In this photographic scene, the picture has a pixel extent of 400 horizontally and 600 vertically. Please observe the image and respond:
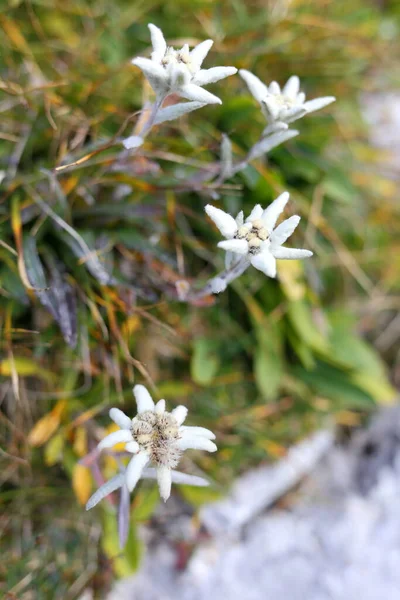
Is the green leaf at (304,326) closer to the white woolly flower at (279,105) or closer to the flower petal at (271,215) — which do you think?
the white woolly flower at (279,105)

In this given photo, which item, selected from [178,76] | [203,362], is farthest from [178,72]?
[203,362]

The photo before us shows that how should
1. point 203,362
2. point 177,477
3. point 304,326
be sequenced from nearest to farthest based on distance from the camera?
point 177,477 < point 203,362 < point 304,326

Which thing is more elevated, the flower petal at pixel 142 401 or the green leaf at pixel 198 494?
the green leaf at pixel 198 494

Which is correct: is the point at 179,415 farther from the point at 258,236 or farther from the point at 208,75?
the point at 208,75

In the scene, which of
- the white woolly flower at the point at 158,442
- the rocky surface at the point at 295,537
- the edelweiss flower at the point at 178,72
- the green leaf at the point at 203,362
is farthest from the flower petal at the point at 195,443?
the rocky surface at the point at 295,537

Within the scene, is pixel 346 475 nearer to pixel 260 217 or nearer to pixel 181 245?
pixel 181 245

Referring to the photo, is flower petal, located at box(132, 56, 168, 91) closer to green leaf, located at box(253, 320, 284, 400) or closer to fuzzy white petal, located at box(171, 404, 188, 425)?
fuzzy white petal, located at box(171, 404, 188, 425)

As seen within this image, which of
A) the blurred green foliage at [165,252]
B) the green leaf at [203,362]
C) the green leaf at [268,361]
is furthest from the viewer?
the green leaf at [268,361]

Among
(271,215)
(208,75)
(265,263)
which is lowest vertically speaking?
(265,263)
